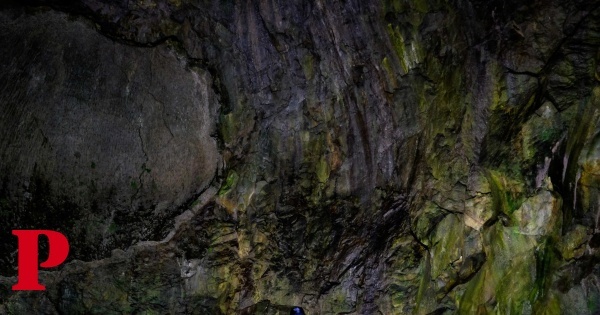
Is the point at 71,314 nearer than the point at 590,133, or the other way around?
the point at 590,133

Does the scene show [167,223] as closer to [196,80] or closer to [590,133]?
[196,80]

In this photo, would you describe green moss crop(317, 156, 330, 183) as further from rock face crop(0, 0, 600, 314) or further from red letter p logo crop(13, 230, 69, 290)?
red letter p logo crop(13, 230, 69, 290)

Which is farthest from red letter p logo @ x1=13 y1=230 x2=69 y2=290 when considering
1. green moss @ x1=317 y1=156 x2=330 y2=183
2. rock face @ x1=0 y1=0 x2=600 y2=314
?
green moss @ x1=317 y1=156 x2=330 y2=183

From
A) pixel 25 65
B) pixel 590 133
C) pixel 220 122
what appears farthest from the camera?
pixel 220 122

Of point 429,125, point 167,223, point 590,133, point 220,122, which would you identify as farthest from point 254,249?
point 590,133

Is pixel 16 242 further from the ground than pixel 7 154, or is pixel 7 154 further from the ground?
pixel 7 154

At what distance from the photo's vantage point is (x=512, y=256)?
188 inches

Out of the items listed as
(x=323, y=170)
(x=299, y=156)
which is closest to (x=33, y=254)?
(x=299, y=156)

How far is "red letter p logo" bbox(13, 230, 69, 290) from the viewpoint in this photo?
4.86m

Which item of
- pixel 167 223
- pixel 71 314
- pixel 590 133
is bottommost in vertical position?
pixel 71 314

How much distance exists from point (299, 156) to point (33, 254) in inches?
101

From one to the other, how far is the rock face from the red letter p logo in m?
0.09

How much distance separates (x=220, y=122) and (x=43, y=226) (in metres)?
1.91

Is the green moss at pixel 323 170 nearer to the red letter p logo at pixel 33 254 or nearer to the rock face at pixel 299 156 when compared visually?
the rock face at pixel 299 156
